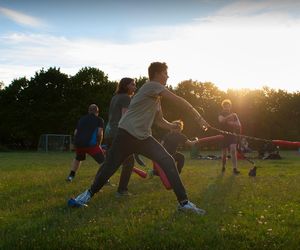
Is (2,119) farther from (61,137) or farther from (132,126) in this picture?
(132,126)

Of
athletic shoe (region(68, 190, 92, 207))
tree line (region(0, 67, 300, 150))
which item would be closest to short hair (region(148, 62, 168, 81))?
athletic shoe (region(68, 190, 92, 207))

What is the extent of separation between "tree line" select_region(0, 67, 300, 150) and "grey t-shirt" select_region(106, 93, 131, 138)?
50230 millimetres

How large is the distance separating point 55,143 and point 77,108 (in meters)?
9.12

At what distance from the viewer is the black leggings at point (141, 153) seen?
710 centimetres

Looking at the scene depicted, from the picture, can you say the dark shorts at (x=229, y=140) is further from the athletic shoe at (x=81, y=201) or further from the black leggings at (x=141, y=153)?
the athletic shoe at (x=81, y=201)

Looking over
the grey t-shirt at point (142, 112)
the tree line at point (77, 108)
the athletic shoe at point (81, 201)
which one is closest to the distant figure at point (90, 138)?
the athletic shoe at point (81, 201)

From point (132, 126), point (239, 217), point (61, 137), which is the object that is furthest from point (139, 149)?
point (61, 137)

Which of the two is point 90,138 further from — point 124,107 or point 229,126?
point 229,126

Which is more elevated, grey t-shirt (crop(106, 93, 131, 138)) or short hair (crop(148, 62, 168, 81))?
short hair (crop(148, 62, 168, 81))

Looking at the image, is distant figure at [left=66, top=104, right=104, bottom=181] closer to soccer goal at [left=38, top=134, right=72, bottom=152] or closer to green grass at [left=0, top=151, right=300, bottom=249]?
green grass at [left=0, top=151, right=300, bottom=249]

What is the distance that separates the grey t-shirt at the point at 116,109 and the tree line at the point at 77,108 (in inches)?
1978

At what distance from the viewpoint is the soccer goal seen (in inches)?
2039

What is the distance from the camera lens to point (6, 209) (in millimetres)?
7430

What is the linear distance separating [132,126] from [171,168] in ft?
2.83
